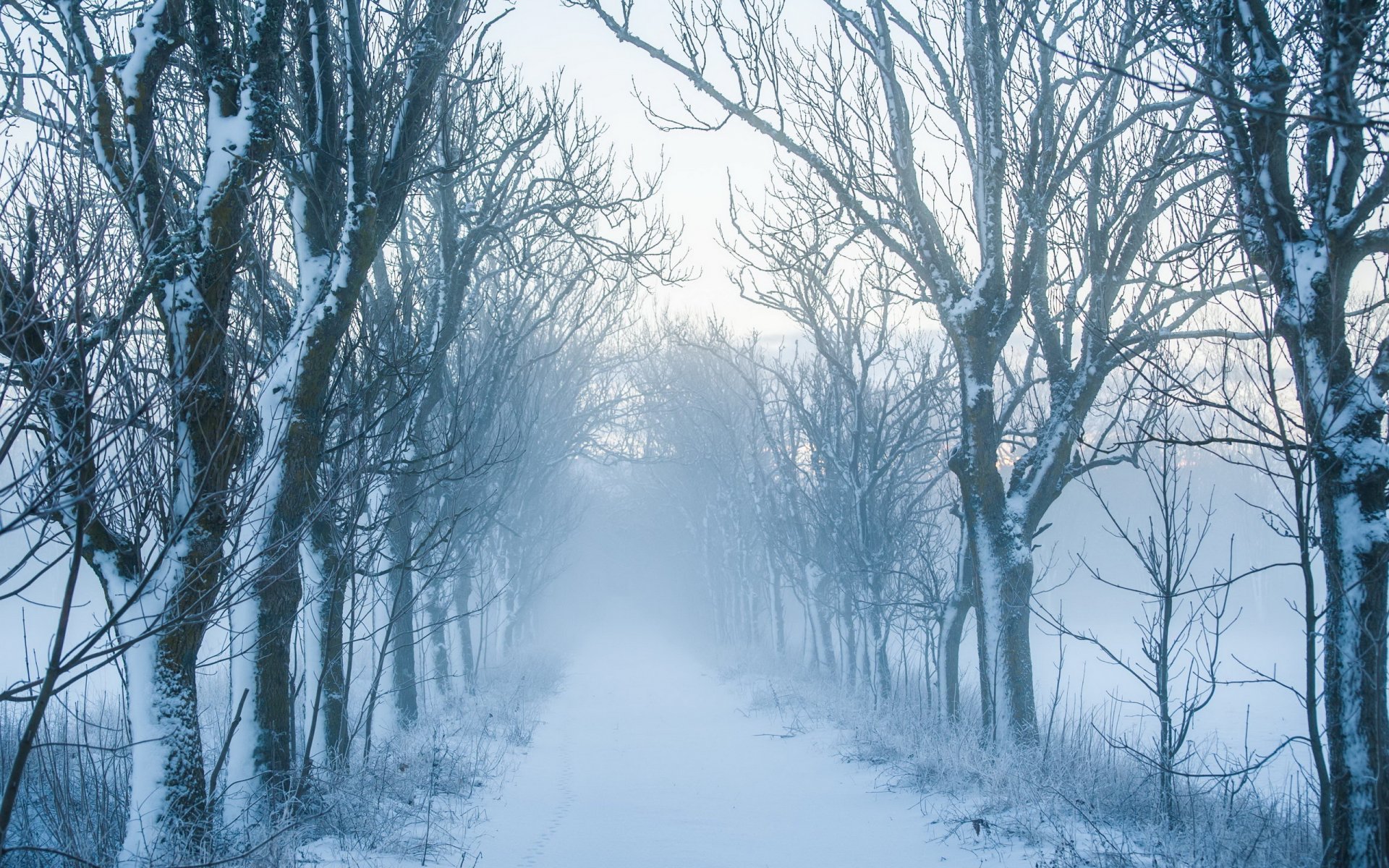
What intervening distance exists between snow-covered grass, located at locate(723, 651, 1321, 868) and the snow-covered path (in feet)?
0.89

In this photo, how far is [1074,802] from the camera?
5363 millimetres

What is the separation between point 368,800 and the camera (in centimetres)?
607

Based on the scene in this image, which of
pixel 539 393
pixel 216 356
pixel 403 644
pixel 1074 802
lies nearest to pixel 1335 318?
pixel 1074 802

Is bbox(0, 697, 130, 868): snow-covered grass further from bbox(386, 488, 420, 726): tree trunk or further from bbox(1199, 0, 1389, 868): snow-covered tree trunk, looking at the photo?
bbox(1199, 0, 1389, 868): snow-covered tree trunk

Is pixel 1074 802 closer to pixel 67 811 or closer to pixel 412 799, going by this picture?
pixel 412 799

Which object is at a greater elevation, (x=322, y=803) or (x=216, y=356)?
(x=216, y=356)

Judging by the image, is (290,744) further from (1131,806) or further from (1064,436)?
(1064,436)

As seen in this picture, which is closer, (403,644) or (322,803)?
(322,803)

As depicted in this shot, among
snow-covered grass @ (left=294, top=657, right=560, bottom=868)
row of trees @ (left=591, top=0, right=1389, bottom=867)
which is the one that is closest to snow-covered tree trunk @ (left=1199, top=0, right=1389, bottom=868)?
row of trees @ (left=591, top=0, right=1389, bottom=867)

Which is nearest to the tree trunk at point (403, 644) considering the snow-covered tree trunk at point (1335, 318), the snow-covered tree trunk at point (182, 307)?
the snow-covered tree trunk at point (182, 307)

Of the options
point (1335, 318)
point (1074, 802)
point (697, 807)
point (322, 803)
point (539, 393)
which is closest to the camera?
point (1335, 318)

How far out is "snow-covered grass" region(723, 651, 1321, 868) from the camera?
4648mm

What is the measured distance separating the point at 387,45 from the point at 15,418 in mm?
5065

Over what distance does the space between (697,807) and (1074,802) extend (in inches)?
129
